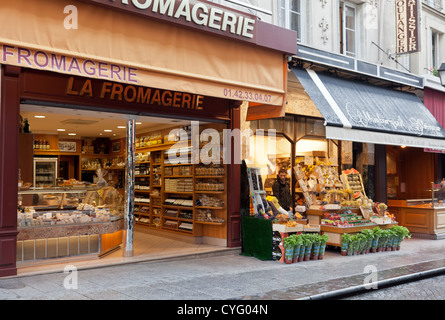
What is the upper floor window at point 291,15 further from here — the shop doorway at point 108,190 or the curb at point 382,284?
the curb at point 382,284

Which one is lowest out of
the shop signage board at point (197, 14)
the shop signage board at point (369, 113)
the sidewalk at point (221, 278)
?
the sidewalk at point (221, 278)

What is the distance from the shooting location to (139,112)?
29.2ft

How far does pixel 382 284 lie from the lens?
7.34m

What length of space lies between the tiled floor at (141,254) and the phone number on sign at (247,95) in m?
3.43

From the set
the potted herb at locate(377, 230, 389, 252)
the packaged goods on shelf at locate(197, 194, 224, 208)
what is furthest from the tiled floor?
the potted herb at locate(377, 230, 389, 252)

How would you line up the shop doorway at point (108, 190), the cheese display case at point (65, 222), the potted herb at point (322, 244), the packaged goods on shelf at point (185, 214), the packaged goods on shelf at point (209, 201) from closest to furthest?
1. the cheese display case at point (65, 222)
2. the shop doorway at point (108, 190)
3. the potted herb at point (322, 244)
4. the packaged goods on shelf at point (209, 201)
5. the packaged goods on shelf at point (185, 214)

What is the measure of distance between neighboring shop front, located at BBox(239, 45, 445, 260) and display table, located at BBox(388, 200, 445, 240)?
0.07m

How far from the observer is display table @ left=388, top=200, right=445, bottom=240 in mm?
13328

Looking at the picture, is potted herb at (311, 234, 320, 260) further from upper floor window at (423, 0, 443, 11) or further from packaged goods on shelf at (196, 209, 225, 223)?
upper floor window at (423, 0, 443, 11)

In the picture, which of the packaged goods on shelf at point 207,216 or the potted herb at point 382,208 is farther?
the potted herb at point 382,208

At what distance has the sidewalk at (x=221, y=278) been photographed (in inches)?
249

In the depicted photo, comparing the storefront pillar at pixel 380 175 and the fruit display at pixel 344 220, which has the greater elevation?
the storefront pillar at pixel 380 175

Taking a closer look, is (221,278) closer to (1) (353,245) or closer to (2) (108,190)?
(2) (108,190)

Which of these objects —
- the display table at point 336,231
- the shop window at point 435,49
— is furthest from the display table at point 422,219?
the shop window at point 435,49
